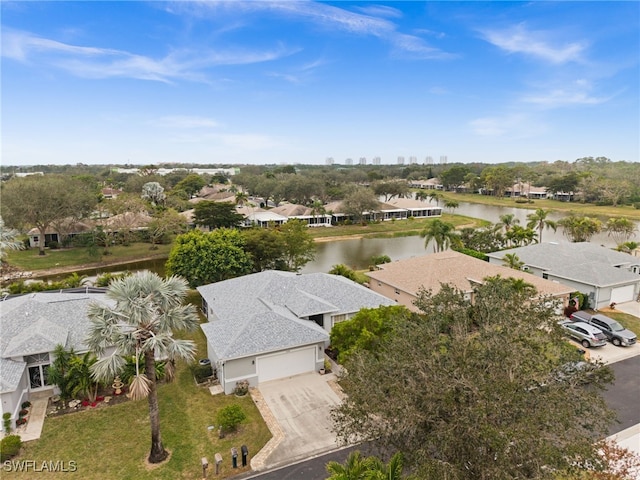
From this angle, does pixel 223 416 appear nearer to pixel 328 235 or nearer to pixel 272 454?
pixel 272 454

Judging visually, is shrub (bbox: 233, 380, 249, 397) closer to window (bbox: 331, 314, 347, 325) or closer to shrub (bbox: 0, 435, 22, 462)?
window (bbox: 331, 314, 347, 325)

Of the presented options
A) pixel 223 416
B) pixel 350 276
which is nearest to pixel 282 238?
pixel 350 276

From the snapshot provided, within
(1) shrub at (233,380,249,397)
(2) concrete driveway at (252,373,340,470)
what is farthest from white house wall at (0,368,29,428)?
(2) concrete driveway at (252,373,340,470)

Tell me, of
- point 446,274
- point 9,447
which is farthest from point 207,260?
point 9,447

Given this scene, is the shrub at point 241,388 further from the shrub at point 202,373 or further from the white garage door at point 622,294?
the white garage door at point 622,294

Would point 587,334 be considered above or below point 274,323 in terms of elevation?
below

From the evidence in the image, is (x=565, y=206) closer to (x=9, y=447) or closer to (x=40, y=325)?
(x=40, y=325)

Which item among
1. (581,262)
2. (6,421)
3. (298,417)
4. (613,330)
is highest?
(581,262)
